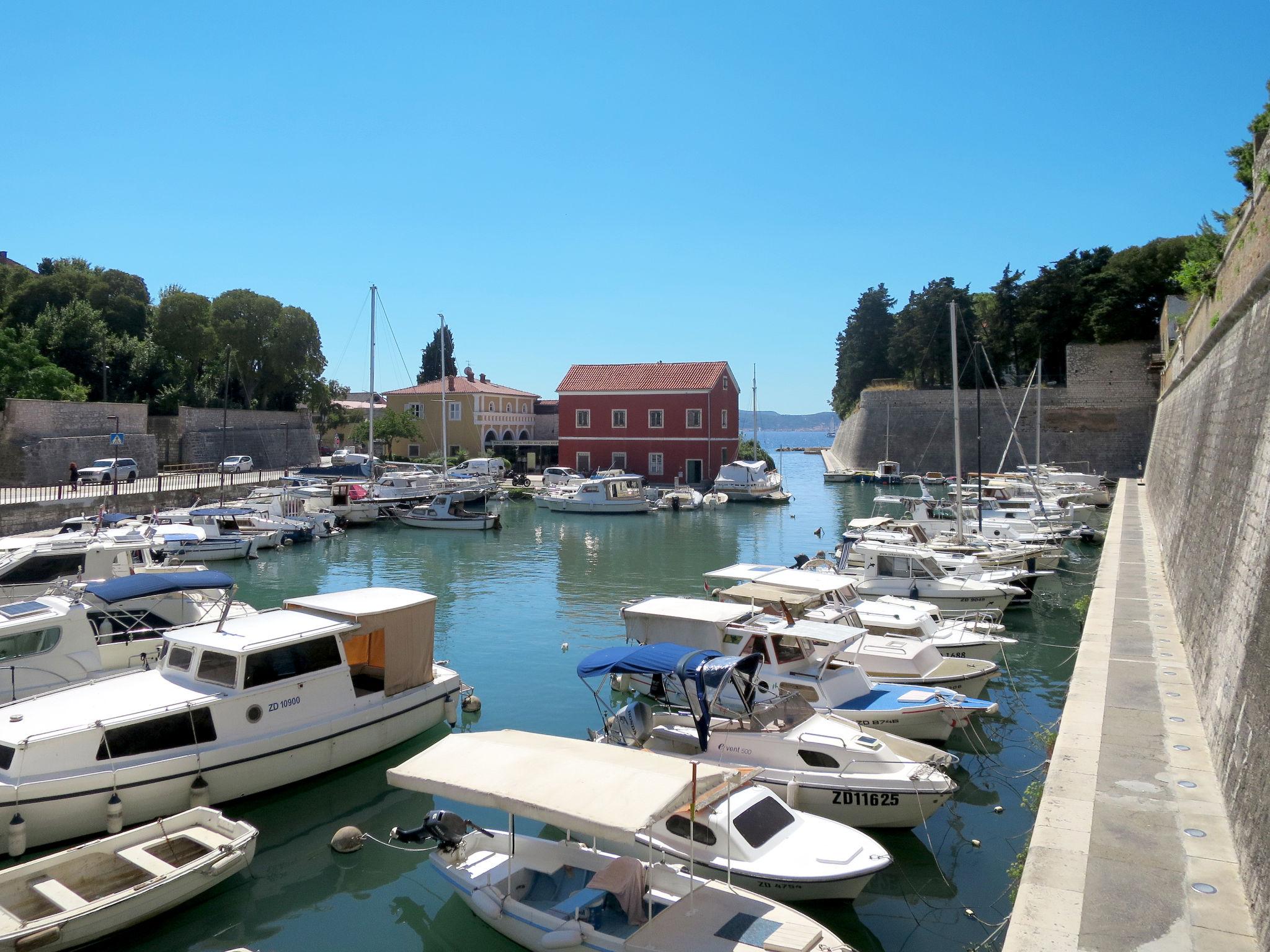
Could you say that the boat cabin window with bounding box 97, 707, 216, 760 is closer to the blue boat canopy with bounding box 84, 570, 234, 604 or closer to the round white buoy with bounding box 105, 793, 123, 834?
the round white buoy with bounding box 105, 793, 123, 834

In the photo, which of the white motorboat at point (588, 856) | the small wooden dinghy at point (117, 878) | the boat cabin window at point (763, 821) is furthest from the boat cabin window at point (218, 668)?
the boat cabin window at point (763, 821)

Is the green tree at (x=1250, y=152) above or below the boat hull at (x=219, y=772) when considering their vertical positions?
above

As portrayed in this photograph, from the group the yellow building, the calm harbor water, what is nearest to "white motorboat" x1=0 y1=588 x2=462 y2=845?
the calm harbor water

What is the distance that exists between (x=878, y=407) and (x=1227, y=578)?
65072 millimetres

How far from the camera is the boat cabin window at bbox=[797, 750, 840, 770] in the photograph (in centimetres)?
1036

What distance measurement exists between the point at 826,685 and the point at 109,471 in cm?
3944

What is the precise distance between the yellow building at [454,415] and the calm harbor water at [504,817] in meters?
32.3

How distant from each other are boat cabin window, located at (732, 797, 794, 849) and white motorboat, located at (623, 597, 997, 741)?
2.85m

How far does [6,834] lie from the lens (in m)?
9.21

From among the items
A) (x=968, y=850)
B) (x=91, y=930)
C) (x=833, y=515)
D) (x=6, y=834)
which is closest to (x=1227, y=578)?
(x=968, y=850)

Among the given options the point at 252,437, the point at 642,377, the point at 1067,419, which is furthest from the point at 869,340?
the point at 252,437

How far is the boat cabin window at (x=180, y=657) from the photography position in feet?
37.8

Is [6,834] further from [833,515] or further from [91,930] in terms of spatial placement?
[833,515]

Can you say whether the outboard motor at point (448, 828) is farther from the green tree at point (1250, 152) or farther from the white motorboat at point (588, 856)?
the green tree at point (1250, 152)
